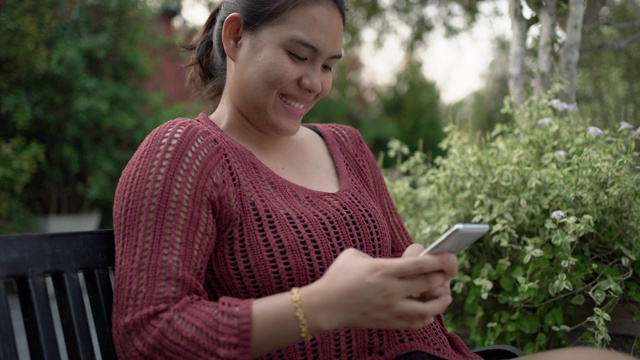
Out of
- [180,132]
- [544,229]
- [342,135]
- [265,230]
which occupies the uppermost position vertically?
[180,132]

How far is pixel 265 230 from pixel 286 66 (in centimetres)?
38

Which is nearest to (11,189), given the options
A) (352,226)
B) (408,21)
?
(408,21)

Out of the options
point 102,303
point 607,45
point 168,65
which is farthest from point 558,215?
point 168,65

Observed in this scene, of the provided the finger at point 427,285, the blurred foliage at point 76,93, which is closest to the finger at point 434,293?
the finger at point 427,285

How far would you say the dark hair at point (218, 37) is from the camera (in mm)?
1637

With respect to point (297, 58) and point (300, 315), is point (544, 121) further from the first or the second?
point (300, 315)

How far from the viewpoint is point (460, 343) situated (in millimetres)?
1857

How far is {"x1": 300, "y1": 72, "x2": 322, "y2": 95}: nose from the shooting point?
1.67m

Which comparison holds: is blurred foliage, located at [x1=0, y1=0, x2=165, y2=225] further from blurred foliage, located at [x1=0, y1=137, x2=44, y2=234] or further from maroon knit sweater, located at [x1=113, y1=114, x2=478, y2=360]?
maroon knit sweater, located at [x1=113, y1=114, x2=478, y2=360]

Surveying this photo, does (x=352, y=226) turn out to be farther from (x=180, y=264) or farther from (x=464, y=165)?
(x=464, y=165)

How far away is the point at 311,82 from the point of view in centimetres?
168

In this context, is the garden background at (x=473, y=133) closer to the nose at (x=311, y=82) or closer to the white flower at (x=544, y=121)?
the white flower at (x=544, y=121)

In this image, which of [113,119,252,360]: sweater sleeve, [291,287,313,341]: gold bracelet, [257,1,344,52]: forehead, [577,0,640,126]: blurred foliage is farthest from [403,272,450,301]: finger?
[577,0,640,126]: blurred foliage

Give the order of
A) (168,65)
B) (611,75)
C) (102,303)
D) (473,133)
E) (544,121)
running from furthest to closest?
(168,65), (611,75), (473,133), (544,121), (102,303)
